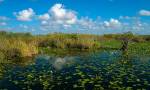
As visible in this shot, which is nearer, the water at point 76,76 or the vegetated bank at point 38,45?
the water at point 76,76

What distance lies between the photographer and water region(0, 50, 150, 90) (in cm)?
1633

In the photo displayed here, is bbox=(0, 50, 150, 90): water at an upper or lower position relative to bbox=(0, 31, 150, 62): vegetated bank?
lower

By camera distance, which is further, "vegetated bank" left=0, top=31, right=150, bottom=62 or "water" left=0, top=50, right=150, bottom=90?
"vegetated bank" left=0, top=31, right=150, bottom=62

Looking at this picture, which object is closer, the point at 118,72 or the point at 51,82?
the point at 51,82

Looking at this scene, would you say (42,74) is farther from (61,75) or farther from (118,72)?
(118,72)

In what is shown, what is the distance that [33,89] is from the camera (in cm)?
1570

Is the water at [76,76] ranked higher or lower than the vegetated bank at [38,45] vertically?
lower

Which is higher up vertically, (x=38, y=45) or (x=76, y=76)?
(x=38, y=45)

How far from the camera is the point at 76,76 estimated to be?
62.3ft

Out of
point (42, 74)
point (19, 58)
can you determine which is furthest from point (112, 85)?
point (19, 58)

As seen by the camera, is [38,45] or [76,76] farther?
[38,45]

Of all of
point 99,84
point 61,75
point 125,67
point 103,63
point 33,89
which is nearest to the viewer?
point 33,89

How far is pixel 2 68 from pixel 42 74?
4.05 meters

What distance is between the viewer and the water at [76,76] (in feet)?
53.6
